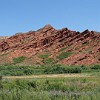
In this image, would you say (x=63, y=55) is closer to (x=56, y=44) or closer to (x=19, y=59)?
(x=56, y=44)

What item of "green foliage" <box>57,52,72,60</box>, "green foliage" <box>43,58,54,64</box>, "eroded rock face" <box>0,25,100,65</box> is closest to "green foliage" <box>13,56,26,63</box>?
"eroded rock face" <box>0,25,100,65</box>

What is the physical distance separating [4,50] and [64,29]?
17.8 meters

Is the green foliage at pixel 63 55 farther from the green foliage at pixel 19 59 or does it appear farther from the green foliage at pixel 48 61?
the green foliage at pixel 19 59

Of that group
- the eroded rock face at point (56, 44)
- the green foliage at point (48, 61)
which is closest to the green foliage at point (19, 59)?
the eroded rock face at point (56, 44)

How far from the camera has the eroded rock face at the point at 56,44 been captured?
275ft

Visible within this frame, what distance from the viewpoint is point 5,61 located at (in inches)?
3809

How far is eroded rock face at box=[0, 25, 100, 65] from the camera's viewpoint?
8397cm

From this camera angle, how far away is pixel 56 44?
101500mm

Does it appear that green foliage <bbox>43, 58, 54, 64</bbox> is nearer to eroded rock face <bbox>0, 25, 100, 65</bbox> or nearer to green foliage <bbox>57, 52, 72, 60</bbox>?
eroded rock face <bbox>0, 25, 100, 65</bbox>

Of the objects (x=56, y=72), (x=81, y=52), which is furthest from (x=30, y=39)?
(x=56, y=72)

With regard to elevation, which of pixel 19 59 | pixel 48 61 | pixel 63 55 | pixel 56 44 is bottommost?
pixel 48 61

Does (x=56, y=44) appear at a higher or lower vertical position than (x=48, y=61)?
higher

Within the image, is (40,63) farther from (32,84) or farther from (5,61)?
(32,84)

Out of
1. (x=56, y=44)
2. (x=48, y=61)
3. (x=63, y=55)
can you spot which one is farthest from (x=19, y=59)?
(x=56, y=44)
